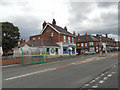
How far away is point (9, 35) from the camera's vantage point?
24.5 meters

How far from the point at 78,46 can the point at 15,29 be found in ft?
136

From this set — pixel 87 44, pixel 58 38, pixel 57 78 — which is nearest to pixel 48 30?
pixel 58 38

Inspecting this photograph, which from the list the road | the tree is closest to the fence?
the road

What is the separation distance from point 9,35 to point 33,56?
418 inches

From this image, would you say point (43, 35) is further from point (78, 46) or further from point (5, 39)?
point (78, 46)

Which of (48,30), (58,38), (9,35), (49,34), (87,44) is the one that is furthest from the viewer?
(87,44)

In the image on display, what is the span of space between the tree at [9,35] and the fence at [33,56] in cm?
871

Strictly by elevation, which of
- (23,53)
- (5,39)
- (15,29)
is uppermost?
(15,29)

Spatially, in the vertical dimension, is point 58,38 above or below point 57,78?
above

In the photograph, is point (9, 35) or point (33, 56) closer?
point (33, 56)

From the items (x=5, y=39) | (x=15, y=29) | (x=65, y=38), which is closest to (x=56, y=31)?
(x=65, y=38)

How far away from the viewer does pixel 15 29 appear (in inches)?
1016

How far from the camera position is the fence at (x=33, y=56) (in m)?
16.2

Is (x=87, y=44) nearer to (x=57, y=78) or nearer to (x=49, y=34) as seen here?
(x=49, y=34)
